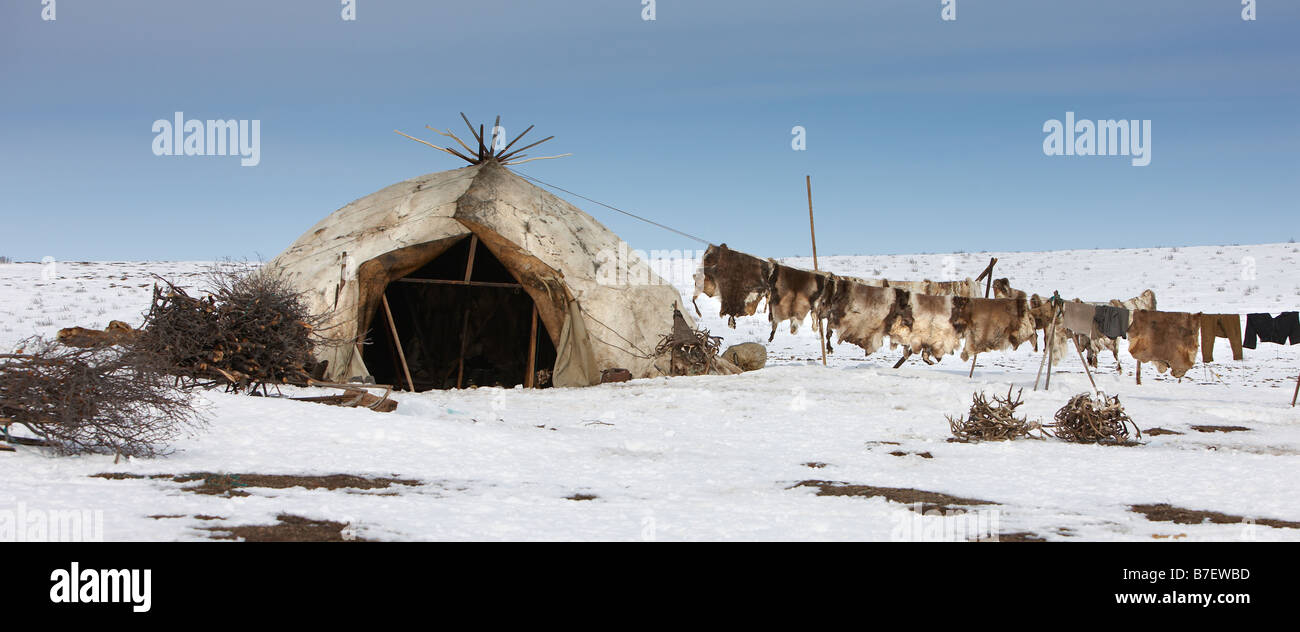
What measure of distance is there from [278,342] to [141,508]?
17.1 ft

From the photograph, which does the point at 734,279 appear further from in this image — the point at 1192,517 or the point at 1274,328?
the point at 1192,517

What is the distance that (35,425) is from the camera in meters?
6.74

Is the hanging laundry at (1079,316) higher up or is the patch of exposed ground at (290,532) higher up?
the hanging laundry at (1079,316)

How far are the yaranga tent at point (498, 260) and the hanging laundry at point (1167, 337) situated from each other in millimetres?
6613

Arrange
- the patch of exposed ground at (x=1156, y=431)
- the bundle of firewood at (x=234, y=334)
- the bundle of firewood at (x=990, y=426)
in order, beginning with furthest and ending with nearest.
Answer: the patch of exposed ground at (x=1156, y=431), the bundle of firewood at (x=990, y=426), the bundle of firewood at (x=234, y=334)

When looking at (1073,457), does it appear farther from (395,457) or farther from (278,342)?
(278,342)

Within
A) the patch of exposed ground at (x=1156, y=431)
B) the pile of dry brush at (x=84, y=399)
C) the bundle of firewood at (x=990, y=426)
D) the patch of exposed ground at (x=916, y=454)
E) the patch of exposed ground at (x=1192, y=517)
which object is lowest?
the patch of exposed ground at (x=1192, y=517)

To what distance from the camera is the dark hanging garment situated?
47.7ft

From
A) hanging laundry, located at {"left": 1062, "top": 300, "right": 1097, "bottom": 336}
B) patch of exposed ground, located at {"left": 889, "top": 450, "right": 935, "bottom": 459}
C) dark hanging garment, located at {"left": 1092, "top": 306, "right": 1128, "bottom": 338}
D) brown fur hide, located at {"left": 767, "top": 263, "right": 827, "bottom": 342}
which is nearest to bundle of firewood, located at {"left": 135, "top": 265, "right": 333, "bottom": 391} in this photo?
patch of exposed ground, located at {"left": 889, "top": 450, "right": 935, "bottom": 459}

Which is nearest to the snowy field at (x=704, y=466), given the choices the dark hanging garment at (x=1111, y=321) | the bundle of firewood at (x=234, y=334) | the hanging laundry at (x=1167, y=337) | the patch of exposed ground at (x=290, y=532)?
the patch of exposed ground at (x=290, y=532)

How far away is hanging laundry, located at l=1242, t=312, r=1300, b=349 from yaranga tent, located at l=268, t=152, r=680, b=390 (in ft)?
26.5

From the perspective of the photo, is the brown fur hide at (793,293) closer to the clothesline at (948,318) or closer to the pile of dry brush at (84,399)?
the clothesline at (948,318)

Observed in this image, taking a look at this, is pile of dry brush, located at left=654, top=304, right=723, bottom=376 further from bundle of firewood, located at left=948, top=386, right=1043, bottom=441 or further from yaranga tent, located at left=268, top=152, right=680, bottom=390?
bundle of firewood, located at left=948, top=386, right=1043, bottom=441

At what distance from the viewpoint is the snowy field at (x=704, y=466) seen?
18.2 ft
